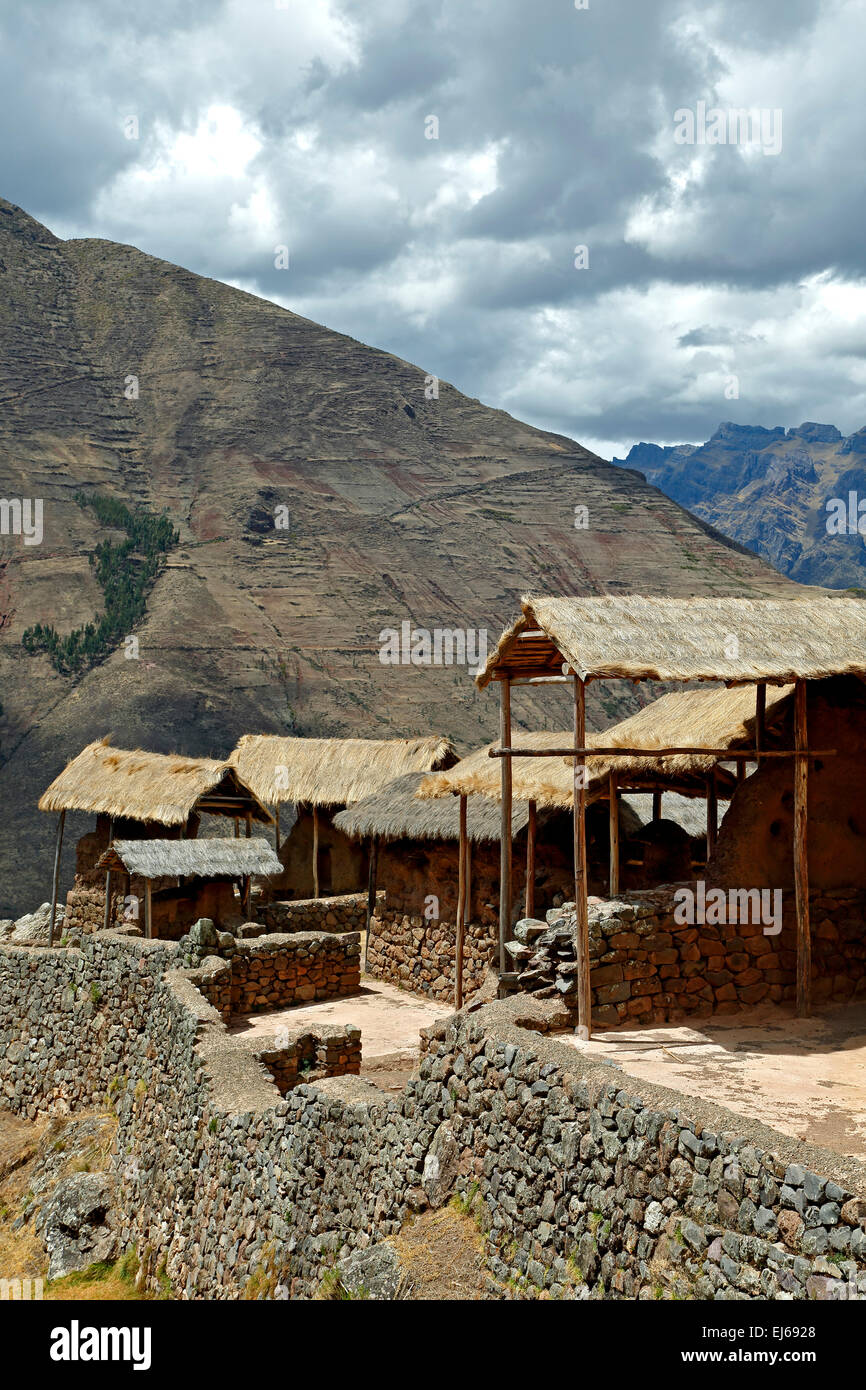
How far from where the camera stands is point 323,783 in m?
25.6

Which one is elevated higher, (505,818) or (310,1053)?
(505,818)

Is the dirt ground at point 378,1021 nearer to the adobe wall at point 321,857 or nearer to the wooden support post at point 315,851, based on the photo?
the wooden support post at point 315,851

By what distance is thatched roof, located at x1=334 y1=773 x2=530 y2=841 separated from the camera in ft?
55.3

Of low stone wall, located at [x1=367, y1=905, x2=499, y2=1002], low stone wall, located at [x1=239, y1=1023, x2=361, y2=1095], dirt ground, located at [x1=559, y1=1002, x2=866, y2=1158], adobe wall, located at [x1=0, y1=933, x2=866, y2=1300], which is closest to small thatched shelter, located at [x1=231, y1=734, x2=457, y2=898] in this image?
low stone wall, located at [x1=367, y1=905, x2=499, y2=1002]

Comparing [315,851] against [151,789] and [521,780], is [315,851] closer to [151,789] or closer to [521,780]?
[151,789]

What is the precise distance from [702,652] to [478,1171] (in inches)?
202

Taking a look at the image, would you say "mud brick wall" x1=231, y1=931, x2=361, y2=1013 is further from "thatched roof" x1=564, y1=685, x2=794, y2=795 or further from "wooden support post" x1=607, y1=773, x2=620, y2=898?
"thatched roof" x1=564, y1=685, x2=794, y2=795

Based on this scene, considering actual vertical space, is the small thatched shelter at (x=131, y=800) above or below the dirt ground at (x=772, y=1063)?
above

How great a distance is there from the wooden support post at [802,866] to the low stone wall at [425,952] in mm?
6252

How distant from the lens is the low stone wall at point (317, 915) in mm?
18719

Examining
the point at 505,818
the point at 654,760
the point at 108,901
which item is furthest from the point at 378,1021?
the point at 108,901

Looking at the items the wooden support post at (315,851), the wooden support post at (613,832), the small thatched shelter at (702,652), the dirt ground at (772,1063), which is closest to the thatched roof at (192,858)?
the wooden support post at (315,851)

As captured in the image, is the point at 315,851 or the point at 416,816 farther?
the point at 315,851

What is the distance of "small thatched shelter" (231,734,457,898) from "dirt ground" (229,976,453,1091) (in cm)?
764
